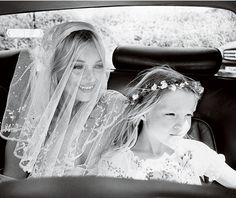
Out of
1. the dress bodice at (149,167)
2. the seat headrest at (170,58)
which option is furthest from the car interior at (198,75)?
the dress bodice at (149,167)

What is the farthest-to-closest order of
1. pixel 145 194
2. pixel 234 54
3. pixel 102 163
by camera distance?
1. pixel 234 54
2. pixel 102 163
3. pixel 145 194

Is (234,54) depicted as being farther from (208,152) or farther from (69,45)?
(69,45)

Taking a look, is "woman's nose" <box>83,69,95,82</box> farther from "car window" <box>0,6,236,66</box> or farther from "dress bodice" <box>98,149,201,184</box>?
"dress bodice" <box>98,149,201,184</box>

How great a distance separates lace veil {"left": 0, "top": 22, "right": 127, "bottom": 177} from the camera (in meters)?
1.15

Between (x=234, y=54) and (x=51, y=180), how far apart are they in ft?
2.07

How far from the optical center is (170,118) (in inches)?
43.8

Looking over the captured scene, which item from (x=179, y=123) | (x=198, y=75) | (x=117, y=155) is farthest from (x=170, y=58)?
(x=117, y=155)

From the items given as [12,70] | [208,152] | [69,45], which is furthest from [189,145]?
[12,70]

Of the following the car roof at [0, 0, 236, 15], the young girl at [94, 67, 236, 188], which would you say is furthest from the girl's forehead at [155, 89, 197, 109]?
the car roof at [0, 0, 236, 15]

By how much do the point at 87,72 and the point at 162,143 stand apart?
26 cm

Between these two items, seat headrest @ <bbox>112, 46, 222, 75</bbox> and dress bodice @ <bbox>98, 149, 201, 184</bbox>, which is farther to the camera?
seat headrest @ <bbox>112, 46, 222, 75</bbox>

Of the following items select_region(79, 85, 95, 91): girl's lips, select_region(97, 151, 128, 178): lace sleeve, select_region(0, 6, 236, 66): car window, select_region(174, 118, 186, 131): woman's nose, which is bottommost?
select_region(97, 151, 128, 178): lace sleeve

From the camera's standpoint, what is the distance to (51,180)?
2.97 feet

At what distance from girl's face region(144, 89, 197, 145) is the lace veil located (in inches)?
3.9
